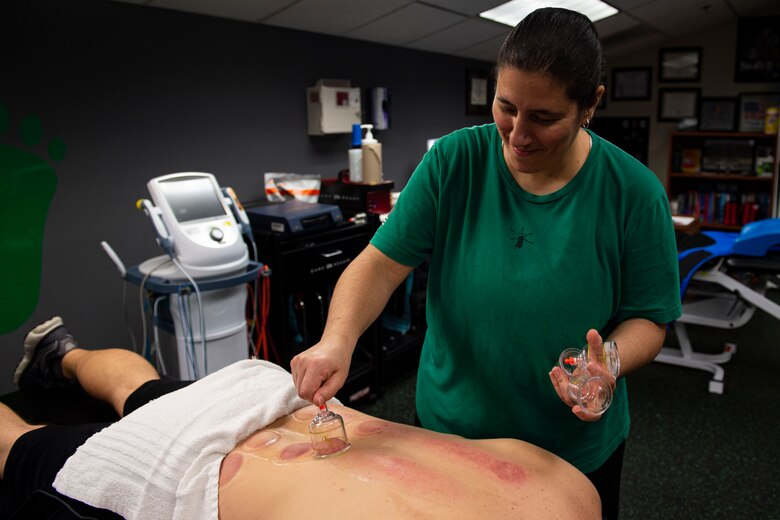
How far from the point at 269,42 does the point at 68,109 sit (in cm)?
100

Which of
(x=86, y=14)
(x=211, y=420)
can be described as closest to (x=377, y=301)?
(x=211, y=420)

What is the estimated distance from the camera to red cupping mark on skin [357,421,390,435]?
1136 mm

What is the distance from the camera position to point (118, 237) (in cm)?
226

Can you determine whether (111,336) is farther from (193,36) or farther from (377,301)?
(377,301)

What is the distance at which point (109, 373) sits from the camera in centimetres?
165

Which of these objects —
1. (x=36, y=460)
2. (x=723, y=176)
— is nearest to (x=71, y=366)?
(x=36, y=460)

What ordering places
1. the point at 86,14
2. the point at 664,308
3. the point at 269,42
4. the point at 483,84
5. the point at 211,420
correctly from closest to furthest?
the point at 664,308, the point at 211,420, the point at 86,14, the point at 269,42, the point at 483,84

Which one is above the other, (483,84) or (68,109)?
(483,84)

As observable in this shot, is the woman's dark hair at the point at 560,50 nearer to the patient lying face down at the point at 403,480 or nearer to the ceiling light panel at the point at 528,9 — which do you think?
the patient lying face down at the point at 403,480

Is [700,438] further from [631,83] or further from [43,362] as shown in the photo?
[631,83]

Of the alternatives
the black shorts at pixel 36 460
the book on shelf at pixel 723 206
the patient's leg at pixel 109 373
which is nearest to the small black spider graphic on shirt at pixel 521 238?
the black shorts at pixel 36 460

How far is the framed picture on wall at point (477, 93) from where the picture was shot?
4.19 m

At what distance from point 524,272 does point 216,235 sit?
1269 mm

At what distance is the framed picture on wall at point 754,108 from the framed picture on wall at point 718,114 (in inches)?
2.3
